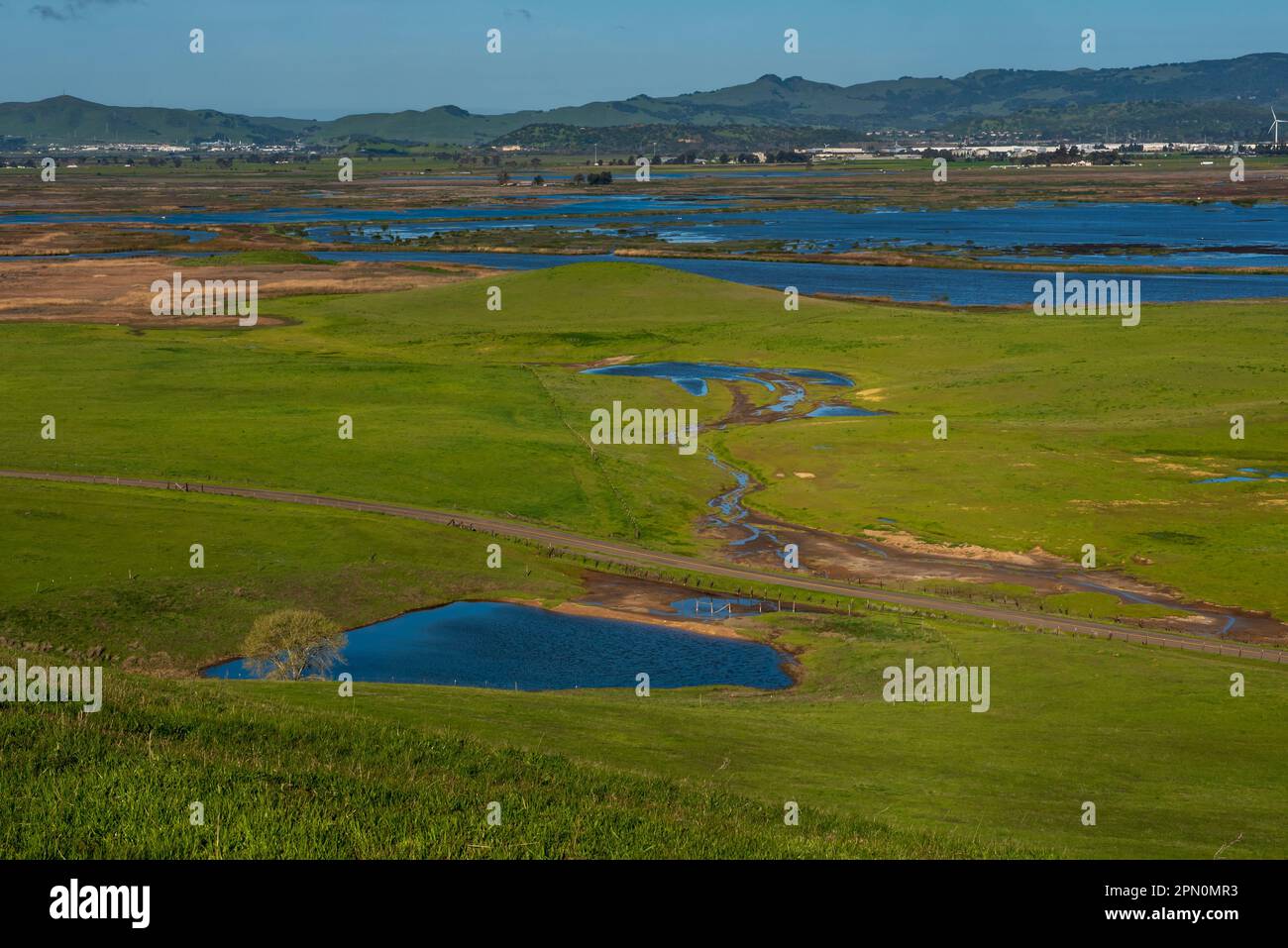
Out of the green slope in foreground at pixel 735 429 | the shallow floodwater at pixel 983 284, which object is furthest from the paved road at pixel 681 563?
the shallow floodwater at pixel 983 284

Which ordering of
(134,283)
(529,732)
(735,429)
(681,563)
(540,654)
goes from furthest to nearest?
(134,283) < (735,429) < (681,563) < (540,654) < (529,732)

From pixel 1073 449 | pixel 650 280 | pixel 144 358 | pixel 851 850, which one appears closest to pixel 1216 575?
pixel 1073 449

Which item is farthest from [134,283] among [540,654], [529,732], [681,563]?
[529,732]

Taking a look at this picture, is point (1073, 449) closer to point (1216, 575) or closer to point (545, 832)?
point (1216, 575)

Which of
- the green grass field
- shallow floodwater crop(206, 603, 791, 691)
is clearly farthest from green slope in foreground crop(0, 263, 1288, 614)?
shallow floodwater crop(206, 603, 791, 691)

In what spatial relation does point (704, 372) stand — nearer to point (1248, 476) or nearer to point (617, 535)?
point (617, 535)
